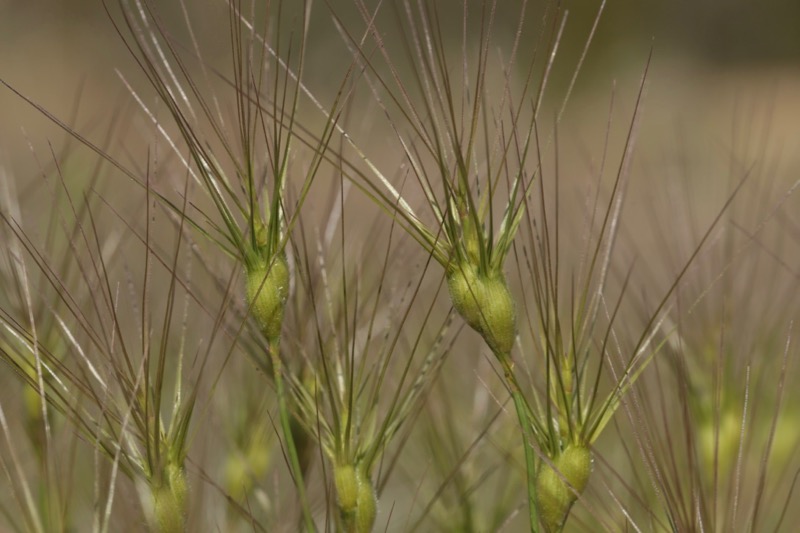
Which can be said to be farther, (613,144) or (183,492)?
(613,144)

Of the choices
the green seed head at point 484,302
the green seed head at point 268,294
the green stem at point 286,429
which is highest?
the green seed head at point 484,302

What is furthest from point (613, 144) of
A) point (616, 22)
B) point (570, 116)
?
point (616, 22)

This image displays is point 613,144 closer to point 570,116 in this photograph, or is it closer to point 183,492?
point 570,116

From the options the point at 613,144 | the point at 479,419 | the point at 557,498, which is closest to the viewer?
the point at 557,498

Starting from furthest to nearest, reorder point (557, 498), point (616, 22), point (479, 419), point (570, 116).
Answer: point (616, 22) → point (570, 116) → point (479, 419) → point (557, 498)
